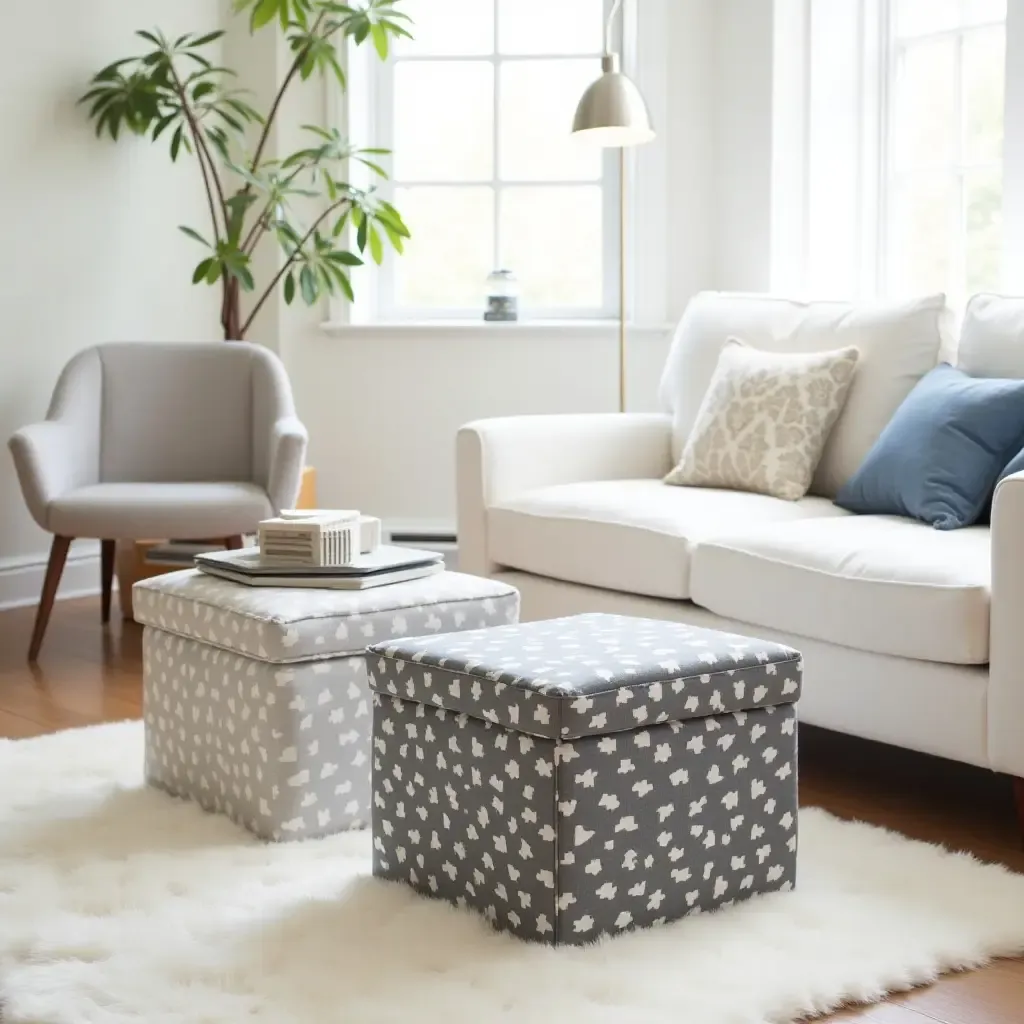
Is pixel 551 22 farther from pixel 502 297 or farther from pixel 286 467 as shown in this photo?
pixel 286 467

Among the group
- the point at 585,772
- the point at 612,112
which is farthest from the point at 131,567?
the point at 585,772

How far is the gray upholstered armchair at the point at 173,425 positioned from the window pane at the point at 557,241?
3.63ft

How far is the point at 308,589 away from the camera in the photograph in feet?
8.61

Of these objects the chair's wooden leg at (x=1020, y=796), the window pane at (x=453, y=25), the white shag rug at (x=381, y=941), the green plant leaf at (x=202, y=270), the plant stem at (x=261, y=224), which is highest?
the window pane at (x=453, y=25)

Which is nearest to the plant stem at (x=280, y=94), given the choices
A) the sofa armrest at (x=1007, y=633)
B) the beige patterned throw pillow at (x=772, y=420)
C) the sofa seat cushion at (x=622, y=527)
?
the sofa seat cushion at (x=622, y=527)

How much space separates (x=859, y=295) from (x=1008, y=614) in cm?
236

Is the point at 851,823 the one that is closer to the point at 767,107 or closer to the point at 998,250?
the point at 998,250

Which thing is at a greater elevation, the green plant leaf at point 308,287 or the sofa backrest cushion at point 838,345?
the green plant leaf at point 308,287

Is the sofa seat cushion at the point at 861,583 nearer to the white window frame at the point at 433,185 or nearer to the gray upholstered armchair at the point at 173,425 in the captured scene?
the gray upholstered armchair at the point at 173,425

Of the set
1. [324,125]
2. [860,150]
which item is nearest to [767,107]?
[860,150]

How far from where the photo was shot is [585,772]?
2.00m

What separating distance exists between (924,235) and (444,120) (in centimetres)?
164

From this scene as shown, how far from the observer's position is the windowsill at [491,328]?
4.99m

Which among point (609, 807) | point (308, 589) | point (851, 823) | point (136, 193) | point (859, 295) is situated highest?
point (136, 193)
